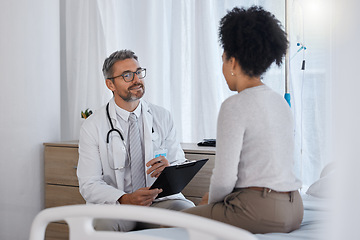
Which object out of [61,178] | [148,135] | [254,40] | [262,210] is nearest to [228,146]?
[262,210]

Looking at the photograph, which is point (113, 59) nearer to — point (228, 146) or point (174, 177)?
point (174, 177)

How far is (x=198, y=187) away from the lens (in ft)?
7.90

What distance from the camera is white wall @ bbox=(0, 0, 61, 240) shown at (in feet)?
8.55

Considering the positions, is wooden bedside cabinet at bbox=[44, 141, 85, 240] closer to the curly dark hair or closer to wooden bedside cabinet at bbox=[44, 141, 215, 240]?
wooden bedside cabinet at bbox=[44, 141, 215, 240]

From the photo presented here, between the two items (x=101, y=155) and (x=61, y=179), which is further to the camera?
(x=61, y=179)

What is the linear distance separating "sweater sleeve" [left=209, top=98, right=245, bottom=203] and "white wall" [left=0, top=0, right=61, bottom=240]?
5.67ft

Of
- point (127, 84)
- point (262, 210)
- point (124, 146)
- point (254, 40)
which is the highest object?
point (254, 40)

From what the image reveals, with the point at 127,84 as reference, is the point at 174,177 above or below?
below

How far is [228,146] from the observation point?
51.1 inches

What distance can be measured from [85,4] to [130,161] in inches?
66.1

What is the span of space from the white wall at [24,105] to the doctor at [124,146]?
0.73 m

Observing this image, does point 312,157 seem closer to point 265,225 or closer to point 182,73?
point 265,225

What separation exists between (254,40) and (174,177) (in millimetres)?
686

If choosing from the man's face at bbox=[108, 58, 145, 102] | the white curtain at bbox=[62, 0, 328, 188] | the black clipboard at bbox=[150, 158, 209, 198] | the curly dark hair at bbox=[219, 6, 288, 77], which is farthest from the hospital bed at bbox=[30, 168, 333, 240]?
the white curtain at bbox=[62, 0, 328, 188]
